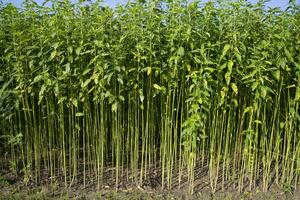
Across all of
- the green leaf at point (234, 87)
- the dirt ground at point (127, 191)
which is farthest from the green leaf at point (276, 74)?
the dirt ground at point (127, 191)

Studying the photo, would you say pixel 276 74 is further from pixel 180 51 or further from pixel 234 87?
pixel 180 51

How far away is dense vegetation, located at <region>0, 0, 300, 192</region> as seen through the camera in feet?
10.7

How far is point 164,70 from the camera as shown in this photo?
11.2ft

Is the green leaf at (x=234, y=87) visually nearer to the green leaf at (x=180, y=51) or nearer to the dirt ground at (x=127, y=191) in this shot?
the green leaf at (x=180, y=51)

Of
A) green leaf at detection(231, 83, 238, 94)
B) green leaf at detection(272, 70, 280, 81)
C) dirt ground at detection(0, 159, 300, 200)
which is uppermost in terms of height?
green leaf at detection(272, 70, 280, 81)

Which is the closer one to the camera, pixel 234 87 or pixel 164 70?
pixel 234 87

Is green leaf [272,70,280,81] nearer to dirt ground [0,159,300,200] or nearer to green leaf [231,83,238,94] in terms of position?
green leaf [231,83,238,94]

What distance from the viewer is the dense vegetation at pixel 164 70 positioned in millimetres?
3271

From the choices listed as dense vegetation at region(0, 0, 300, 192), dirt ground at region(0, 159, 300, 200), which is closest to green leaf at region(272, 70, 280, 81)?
dense vegetation at region(0, 0, 300, 192)

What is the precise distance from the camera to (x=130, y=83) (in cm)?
344

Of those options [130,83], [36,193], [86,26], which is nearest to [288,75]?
[130,83]

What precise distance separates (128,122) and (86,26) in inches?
42.6

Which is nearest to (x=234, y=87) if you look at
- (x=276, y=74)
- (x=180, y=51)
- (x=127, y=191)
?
(x=276, y=74)

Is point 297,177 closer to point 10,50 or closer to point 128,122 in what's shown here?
point 128,122
